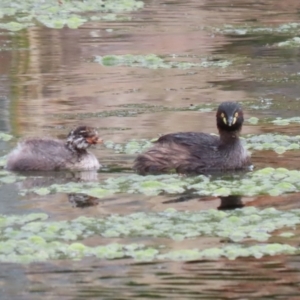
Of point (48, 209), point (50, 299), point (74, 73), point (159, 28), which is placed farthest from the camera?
point (159, 28)

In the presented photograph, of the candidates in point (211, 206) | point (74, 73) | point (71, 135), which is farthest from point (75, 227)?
point (74, 73)

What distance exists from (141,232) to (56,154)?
110 inches

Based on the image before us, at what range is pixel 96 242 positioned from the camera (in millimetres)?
7918

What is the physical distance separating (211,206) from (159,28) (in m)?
11.9

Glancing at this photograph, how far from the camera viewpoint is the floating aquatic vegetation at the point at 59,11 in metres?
21.3

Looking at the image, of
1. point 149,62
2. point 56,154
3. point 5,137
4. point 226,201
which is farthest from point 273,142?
point 149,62

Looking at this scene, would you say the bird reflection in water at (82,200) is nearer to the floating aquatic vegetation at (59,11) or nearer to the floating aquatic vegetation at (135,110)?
the floating aquatic vegetation at (135,110)

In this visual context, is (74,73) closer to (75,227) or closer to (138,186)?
(138,186)

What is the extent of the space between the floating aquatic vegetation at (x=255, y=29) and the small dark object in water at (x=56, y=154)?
9.37 m

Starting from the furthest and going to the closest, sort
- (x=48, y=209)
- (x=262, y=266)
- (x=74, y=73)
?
(x=74, y=73) → (x=48, y=209) → (x=262, y=266)

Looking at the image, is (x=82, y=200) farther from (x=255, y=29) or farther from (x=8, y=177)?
(x=255, y=29)

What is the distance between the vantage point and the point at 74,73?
16484 millimetres

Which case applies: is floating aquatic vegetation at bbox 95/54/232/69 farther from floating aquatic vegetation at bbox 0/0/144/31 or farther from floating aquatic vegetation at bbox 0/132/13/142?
floating aquatic vegetation at bbox 0/132/13/142

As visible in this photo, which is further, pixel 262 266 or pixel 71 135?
pixel 71 135
